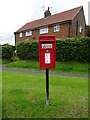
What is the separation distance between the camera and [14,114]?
285 centimetres

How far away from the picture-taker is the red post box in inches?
126

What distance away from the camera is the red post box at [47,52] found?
3189 mm

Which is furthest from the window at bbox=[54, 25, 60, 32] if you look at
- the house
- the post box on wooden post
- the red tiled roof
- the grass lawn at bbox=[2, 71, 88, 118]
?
the post box on wooden post

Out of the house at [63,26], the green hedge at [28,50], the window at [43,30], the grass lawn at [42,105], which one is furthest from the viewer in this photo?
the window at [43,30]

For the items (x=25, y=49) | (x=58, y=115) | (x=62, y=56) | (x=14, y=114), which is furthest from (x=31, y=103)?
(x=25, y=49)

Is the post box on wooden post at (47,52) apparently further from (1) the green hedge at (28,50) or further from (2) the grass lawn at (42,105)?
(1) the green hedge at (28,50)

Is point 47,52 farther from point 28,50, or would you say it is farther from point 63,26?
point 63,26

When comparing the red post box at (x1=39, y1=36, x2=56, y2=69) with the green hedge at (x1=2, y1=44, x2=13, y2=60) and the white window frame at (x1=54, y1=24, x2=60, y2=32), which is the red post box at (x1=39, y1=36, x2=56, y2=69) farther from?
the white window frame at (x1=54, y1=24, x2=60, y2=32)

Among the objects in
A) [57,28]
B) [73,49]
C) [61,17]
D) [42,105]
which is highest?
[61,17]

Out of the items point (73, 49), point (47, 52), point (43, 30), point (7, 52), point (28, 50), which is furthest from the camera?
point (43, 30)

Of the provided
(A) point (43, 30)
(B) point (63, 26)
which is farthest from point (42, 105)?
(A) point (43, 30)

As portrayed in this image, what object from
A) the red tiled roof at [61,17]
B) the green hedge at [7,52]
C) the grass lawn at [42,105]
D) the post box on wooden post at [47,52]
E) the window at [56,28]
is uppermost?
the red tiled roof at [61,17]

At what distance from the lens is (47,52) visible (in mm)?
3225

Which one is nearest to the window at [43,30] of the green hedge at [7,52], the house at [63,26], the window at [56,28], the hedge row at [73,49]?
the house at [63,26]
